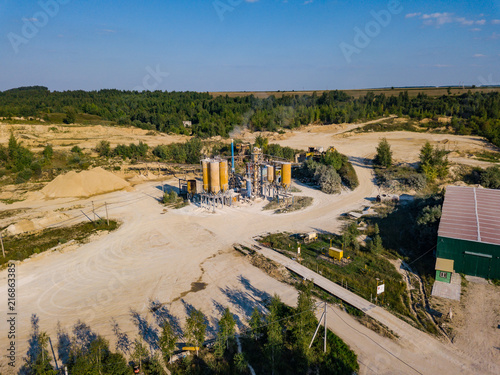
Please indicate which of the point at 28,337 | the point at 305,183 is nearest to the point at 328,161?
the point at 305,183

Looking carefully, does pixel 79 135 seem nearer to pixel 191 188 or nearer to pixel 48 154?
pixel 48 154

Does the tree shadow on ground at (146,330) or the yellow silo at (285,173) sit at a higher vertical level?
the yellow silo at (285,173)

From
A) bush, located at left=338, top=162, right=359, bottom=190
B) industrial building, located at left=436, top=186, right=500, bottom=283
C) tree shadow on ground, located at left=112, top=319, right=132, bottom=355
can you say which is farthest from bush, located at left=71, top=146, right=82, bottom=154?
industrial building, located at left=436, top=186, right=500, bottom=283

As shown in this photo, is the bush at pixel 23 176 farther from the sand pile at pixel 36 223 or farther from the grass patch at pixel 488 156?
the grass patch at pixel 488 156

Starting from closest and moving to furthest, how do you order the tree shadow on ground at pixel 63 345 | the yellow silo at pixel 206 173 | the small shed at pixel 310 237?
the tree shadow on ground at pixel 63 345 → the small shed at pixel 310 237 → the yellow silo at pixel 206 173

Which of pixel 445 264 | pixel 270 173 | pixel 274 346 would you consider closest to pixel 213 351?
pixel 274 346

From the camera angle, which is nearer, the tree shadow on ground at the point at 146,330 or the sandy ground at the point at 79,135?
the tree shadow on ground at the point at 146,330

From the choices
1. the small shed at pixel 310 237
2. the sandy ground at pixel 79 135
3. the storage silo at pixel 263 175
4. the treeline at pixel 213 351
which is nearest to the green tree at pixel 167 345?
the treeline at pixel 213 351
